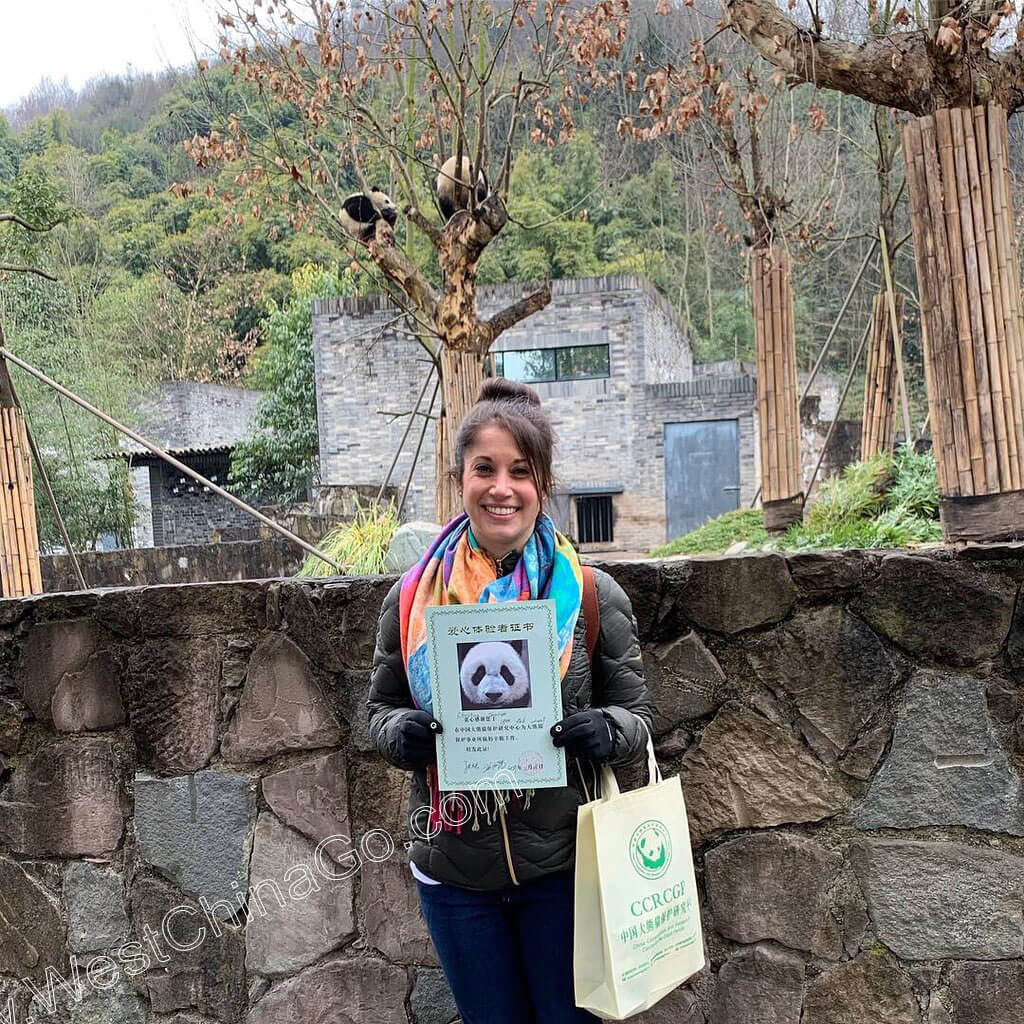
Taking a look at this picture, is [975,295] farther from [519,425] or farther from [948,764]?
[519,425]

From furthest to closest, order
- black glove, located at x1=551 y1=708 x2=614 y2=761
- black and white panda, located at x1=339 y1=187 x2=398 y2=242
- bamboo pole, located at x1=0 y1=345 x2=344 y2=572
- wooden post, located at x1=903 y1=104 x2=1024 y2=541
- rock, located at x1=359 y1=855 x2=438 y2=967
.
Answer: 1. black and white panda, located at x1=339 y1=187 x2=398 y2=242
2. bamboo pole, located at x1=0 y1=345 x2=344 y2=572
3. wooden post, located at x1=903 y1=104 x2=1024 y2=541
4. rock, located at x1=359 y1=855 x2=438 y2=967
5. black glove, located at x1=551 y1=708 x2=614 y2=761

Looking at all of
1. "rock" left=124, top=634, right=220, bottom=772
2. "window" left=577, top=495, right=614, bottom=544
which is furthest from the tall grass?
"window" left=577, top=495, right=614, bottom=544

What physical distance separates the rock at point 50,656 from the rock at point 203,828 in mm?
344

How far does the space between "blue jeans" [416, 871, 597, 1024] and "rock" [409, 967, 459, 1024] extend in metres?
0.68

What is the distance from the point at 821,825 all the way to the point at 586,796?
0.77 m

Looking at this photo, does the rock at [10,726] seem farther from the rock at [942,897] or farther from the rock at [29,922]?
the rock at [942,897]

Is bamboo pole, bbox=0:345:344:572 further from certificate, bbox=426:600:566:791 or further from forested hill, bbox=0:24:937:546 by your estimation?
forested hill, bbox=0:24:937:546

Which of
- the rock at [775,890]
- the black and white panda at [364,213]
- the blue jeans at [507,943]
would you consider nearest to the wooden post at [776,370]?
the black and white panda at [364,213]

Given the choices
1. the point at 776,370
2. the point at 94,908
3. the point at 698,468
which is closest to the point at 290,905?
the point at 94,908

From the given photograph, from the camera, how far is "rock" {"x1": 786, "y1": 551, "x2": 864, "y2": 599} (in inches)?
87.7

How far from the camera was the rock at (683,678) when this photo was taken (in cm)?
230

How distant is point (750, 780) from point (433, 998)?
952 mm

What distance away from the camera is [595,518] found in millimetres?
20469

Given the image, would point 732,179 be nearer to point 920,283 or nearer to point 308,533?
point 920,283
